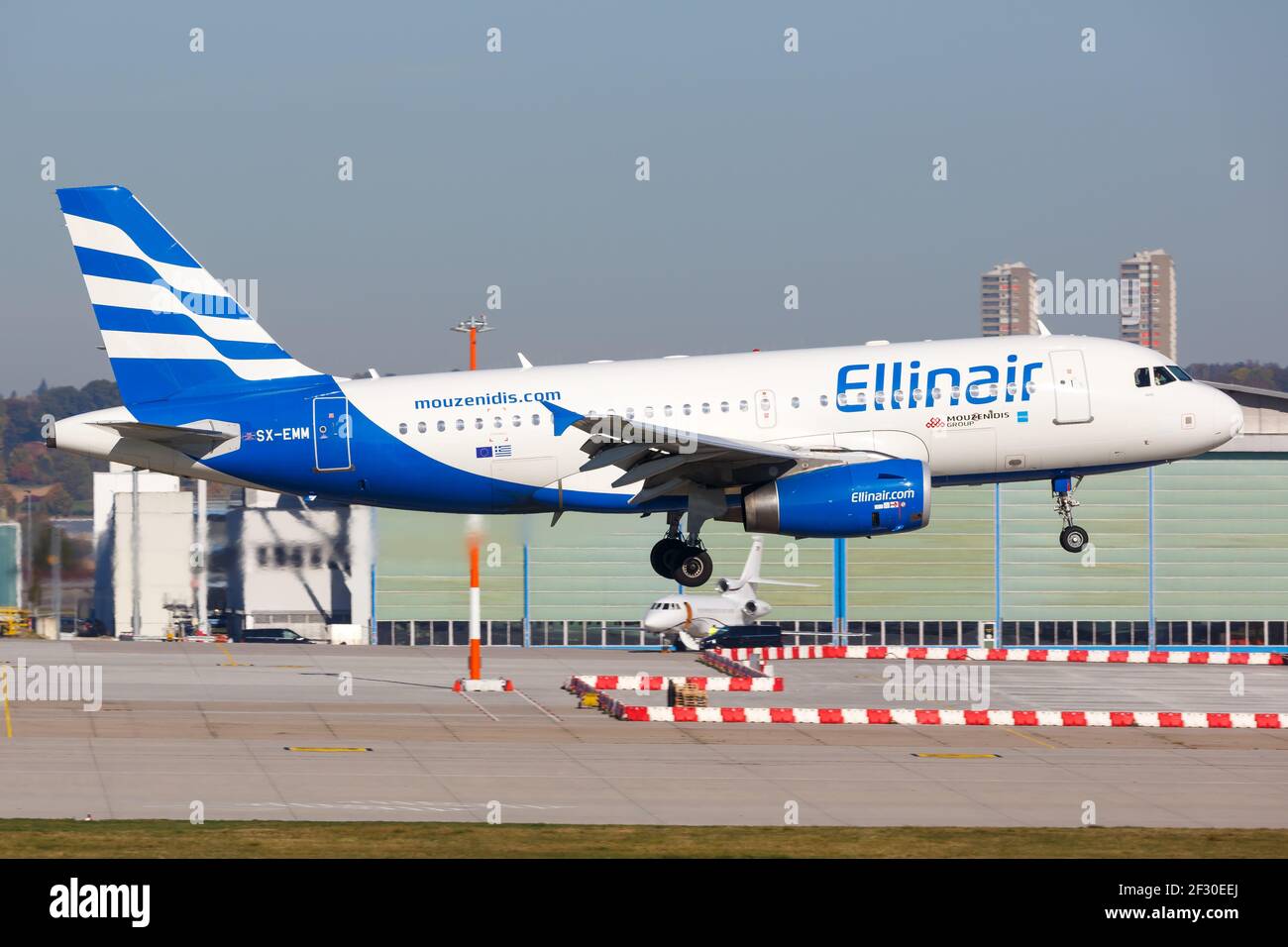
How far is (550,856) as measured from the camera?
2992cm

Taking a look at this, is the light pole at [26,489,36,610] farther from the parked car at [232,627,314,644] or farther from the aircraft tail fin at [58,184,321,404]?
the parked car at [232,627,314,644]

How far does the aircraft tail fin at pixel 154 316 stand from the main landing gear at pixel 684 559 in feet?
33.6

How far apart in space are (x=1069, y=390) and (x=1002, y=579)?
56.8 metres

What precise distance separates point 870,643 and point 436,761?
57.5m

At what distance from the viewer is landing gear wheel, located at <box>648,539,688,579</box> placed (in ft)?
140

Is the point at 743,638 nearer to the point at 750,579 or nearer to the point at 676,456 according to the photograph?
the point at 750,579

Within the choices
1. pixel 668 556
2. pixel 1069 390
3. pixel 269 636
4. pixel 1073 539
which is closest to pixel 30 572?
pixel 668 556

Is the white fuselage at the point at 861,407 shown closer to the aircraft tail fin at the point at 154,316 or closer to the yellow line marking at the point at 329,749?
the aircraft tail fin at the point at 154,316

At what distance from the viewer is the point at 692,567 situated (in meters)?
42.4

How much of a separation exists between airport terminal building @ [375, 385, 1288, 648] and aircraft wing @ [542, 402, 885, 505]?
170 feet

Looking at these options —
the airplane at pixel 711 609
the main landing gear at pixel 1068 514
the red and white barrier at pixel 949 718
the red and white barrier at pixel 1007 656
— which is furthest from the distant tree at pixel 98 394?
the main landing gear at pixel 1068 514

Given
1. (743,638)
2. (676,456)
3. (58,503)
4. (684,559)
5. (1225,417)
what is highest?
(1225,417)

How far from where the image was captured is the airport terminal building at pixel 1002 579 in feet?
307
